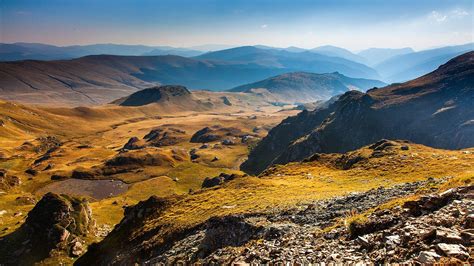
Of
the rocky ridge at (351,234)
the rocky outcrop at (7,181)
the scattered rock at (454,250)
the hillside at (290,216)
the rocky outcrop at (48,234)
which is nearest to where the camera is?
the scattered rock at (454,250)

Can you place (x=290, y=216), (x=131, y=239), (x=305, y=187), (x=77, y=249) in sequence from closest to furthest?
(x=290, y=216) < (x=131, y=239) < (x=305, y=187) < (x=77, y=249)

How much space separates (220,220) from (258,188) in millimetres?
26712

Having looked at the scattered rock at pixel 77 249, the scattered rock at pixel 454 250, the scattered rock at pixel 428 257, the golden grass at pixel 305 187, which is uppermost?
the scattered rock at pixel 454 250

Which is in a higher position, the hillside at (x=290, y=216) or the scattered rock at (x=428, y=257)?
the scattered rock at (x=428, y=257)

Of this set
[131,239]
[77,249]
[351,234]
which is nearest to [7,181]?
[77,249]

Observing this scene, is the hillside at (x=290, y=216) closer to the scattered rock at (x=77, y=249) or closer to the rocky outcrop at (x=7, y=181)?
the scattered rock at (x=77, y=249)

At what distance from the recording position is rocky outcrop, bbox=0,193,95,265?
276 feet

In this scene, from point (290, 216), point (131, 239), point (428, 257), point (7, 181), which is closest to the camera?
point (428, 257)

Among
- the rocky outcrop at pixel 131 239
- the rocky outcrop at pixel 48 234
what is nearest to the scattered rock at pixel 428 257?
the rocky outcrop at pixel 131 239

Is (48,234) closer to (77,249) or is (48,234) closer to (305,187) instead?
(77,249)

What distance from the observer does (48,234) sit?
8762 cm

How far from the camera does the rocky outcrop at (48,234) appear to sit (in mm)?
84188

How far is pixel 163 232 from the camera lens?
5591 cm

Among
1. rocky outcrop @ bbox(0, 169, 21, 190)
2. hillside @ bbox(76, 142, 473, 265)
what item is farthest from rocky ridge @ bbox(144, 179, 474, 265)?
rocky outcrop @ bbox(0, 169, 21, 190)
